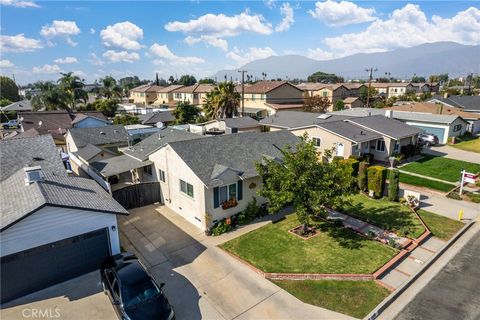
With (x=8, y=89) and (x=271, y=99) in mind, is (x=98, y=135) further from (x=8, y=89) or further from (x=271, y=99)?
(x=8, y=89)

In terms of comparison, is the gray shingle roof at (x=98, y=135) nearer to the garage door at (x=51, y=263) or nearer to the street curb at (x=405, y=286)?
the garage door at (x=51, y=263)

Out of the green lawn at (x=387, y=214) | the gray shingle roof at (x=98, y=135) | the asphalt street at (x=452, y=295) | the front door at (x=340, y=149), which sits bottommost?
the asphalt street at (x=452, y=295)

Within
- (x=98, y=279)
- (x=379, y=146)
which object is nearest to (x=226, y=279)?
(x=98, y=279)

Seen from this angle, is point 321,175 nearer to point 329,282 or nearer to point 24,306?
point 329,282

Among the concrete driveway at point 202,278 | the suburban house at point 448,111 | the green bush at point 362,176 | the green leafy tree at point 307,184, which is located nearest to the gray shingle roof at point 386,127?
the green bush at point 362,176

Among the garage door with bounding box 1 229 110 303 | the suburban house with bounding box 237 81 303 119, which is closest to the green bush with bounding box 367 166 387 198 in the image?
the garage door with bounding box 1 229 110 303

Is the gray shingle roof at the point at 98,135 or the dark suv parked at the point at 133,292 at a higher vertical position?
the gray shingle roof at the point at 98,135

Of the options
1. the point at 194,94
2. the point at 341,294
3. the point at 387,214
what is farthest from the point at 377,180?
the point at 194,94

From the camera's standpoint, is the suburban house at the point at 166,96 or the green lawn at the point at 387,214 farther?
the suburban house at the point at 166,96
